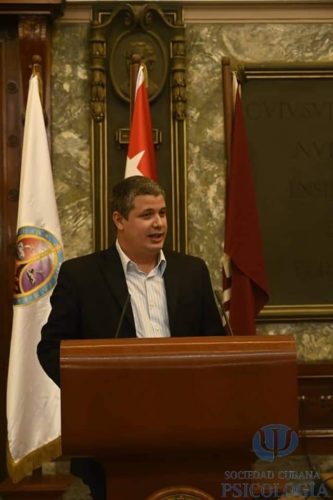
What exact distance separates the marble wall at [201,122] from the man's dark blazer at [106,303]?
157cm

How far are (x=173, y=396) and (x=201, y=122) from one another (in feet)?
9.00

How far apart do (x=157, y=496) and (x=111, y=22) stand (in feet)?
10.0

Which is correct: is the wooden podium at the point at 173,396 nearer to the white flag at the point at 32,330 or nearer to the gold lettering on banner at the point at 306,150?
the white flag at the point at 32,330

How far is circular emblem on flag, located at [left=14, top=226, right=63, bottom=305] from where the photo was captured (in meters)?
3.59

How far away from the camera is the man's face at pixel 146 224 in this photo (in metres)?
2.38

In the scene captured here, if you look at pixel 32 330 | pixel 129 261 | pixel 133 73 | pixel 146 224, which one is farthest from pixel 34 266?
pixel 146 224

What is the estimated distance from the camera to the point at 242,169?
12.8 feet

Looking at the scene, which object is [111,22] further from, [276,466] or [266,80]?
[276,466]

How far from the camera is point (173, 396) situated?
1.56 m

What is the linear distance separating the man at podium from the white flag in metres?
1.19

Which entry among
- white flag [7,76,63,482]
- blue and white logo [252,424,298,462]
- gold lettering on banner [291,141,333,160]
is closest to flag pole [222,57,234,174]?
gold lettering on banner [291,141,333,160]

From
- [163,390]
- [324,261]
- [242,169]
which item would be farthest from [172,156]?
[163,390]

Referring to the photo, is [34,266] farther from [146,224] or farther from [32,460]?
[146,224]

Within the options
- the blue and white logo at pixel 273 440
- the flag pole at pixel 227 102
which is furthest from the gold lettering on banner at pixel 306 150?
the blue and white logo at pixel 273 440
